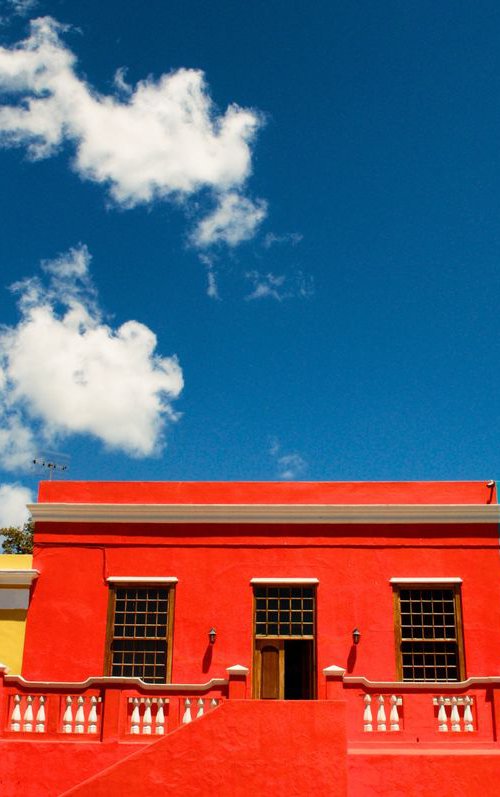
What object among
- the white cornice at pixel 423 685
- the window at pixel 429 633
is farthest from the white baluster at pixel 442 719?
the window at pixel 429 633

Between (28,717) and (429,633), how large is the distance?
6.82 m

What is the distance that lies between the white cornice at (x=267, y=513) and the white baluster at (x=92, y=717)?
15.1 ft

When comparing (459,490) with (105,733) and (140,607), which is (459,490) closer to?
(140,607)

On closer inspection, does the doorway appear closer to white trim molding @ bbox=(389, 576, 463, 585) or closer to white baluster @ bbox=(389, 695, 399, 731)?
white trim molding @ bbox=(389, 576, 463, 585)

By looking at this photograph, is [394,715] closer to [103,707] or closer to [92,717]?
[103,707]

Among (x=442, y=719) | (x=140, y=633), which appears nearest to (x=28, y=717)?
(x=140, y=633)

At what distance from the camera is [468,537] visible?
49.4ft

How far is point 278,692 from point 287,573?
2.01 meters

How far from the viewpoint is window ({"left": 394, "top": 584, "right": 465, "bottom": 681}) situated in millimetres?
14281

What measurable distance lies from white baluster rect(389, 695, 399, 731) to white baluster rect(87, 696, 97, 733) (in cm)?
391

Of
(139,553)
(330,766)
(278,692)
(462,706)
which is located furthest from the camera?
(139,553)

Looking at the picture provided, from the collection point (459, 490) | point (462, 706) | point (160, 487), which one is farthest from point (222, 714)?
point (459, 490)

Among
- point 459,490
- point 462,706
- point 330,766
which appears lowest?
point 330,766

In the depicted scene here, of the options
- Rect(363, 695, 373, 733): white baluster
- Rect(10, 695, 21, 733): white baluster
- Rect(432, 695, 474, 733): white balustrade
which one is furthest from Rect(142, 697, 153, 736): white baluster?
Rect(432, 695, 474, 733): white balustrade
